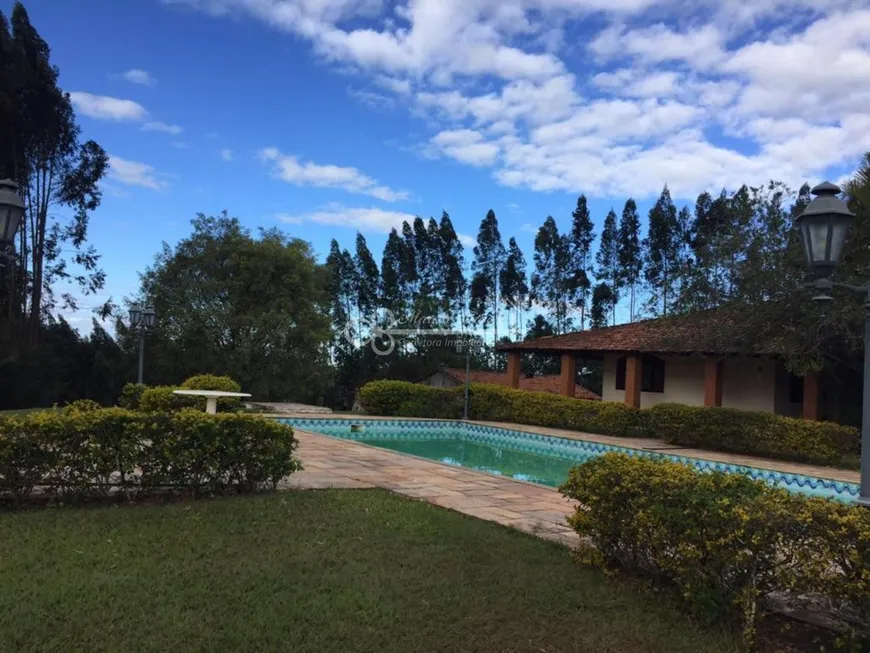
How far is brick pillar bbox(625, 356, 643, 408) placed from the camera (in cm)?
1862

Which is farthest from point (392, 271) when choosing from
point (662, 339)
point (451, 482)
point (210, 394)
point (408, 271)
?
point (451, 482)

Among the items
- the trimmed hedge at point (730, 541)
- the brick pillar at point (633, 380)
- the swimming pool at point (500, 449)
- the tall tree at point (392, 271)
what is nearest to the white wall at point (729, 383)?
the brick pillar at point (633, 380)

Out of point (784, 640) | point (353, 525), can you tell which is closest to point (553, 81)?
point (353, 525)

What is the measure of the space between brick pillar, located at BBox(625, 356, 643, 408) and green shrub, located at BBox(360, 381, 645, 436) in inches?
85.0

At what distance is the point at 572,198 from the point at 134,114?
23.2 m

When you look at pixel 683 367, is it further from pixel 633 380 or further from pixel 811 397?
pixel 811 397

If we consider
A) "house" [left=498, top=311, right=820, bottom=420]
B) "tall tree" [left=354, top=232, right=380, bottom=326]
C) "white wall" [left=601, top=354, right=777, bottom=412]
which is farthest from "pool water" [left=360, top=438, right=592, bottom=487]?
"tall tree" [left=354, top=232, right=380, bottom=326]

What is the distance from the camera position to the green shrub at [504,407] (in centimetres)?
1641

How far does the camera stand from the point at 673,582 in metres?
3.85

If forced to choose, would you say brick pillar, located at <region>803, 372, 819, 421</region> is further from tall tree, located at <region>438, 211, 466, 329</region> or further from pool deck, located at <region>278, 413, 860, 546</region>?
tall tree, located at <region>438, 211, 466, 329</region>

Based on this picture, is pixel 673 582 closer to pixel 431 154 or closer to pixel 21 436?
pixel 21 436

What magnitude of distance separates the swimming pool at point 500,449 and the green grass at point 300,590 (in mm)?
5818

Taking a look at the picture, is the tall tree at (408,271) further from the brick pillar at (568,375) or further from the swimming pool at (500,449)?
the swimming pool at (500,449)

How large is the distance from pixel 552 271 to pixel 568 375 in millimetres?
13795
